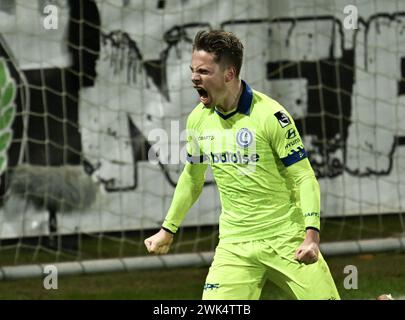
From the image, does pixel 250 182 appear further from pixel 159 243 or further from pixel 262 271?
pixel 159 243

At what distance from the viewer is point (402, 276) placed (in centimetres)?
902

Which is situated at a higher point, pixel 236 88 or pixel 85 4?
pixel 85 4

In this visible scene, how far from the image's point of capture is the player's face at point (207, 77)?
5.81m

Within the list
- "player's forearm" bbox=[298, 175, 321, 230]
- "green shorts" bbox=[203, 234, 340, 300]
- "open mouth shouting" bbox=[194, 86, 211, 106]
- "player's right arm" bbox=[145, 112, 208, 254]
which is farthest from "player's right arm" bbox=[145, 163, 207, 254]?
"player's forearm" bbox=[298, 175, 321, 230]

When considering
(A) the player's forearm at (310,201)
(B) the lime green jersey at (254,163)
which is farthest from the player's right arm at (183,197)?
(A) the player's forearm at (310,201)

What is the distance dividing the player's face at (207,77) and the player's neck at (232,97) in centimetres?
7

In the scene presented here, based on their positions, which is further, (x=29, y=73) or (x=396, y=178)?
(x=396, y=178)

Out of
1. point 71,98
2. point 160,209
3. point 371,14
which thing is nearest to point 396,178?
point 371,14

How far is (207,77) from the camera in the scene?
5812 mm

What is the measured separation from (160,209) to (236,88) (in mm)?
4750

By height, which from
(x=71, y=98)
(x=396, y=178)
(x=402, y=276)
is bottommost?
(x=402, y=276)
